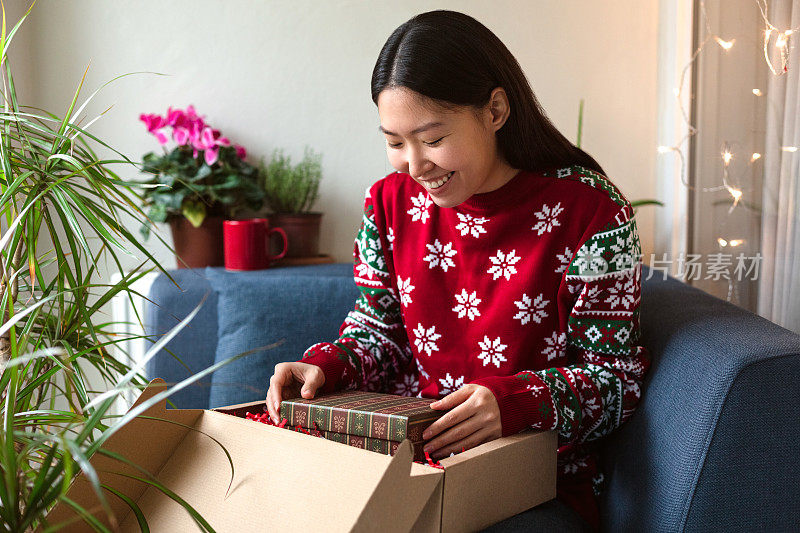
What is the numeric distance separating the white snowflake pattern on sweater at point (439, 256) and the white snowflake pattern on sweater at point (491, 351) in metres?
0.15

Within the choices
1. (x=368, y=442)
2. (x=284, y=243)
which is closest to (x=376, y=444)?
(x=368, y=442)

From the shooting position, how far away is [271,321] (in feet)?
5.44

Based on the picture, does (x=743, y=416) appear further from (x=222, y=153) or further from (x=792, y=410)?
(x=222, y=153)

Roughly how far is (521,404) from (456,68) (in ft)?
1.67

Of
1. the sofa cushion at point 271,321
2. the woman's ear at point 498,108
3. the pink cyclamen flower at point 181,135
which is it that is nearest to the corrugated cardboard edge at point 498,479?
the woman's ear at point 498,108

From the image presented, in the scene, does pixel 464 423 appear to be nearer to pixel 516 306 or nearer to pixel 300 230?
pixel 516 306

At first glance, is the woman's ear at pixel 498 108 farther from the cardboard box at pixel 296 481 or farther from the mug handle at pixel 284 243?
the mug handle at pixel 284 243

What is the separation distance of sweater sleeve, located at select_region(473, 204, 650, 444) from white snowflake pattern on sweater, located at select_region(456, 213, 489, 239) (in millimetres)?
169

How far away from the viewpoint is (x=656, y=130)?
1.96 metres

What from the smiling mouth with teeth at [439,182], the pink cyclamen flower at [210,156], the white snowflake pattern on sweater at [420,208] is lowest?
the white snowflake pattern on sweater at [420,208]

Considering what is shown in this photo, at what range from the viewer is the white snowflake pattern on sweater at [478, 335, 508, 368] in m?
1.24

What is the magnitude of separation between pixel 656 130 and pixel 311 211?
38.0 inches

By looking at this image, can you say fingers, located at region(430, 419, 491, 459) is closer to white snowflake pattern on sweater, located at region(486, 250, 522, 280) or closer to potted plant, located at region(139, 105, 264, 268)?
white snowflake pattern on sweater, located at region(486, 250, 522, 280)

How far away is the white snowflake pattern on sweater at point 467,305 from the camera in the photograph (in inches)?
49.8
